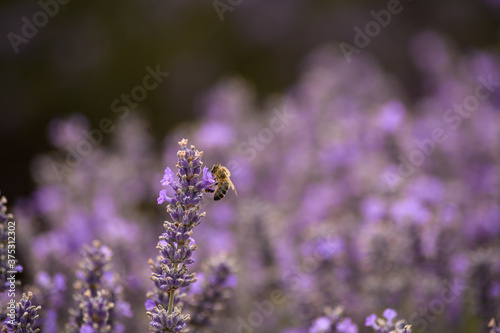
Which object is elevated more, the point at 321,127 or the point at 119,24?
the point at 119,24

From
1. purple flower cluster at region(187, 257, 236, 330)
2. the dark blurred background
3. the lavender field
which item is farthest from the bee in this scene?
the dark blurred background

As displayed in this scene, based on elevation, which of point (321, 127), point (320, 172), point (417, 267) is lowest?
point (417, 267)

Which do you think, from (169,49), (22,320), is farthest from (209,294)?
(169,49)

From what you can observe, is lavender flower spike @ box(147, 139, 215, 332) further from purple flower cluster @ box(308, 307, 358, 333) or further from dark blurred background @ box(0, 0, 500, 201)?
dark blurred background @ box(0, 0, 500, 201)

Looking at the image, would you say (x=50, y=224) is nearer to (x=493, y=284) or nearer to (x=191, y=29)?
(x=493, y=284)

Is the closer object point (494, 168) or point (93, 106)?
point (494, 168)

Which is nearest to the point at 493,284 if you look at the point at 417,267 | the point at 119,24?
the point at 417,267

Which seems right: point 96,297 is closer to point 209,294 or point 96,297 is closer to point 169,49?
point 209,294
